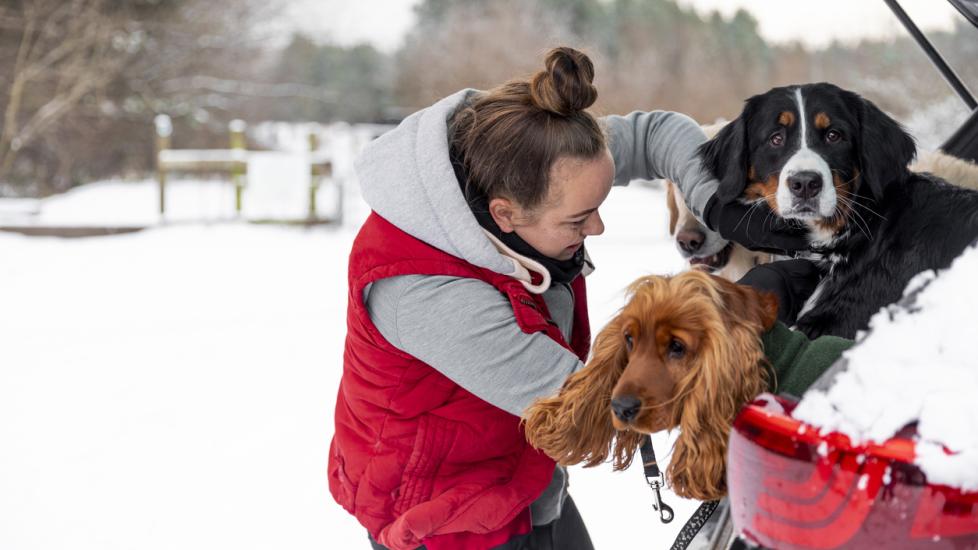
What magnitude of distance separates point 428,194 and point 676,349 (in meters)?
0.80

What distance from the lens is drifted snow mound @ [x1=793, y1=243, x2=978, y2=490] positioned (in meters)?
1.00

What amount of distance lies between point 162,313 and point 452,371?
7806mm

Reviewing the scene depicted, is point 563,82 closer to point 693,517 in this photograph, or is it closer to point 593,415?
point 593,415

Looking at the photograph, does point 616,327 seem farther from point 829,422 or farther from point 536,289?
point 536,289

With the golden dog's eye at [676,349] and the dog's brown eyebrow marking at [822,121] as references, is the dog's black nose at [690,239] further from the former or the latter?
the golden dog's eye at [676,349]

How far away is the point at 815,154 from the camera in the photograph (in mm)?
2160

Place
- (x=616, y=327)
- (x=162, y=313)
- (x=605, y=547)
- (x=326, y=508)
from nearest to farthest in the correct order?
(x=616, y=327)
(x=605, y=547)
(x=326, y=508)
(x=162, y=313)

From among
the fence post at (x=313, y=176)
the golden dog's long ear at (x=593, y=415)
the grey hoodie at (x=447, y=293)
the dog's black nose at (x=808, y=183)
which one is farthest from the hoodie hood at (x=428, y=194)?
the fence post at (x=313, y=176)

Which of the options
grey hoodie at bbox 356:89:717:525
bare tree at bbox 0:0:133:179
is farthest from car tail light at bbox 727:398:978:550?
bare tree at bbox 0:0:133:179

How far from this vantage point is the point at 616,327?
149 centimetres

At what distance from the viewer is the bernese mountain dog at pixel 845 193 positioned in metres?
1.92

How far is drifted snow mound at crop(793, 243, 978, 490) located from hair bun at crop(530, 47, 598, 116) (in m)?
1.09

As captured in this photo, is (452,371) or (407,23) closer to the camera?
(452,371)

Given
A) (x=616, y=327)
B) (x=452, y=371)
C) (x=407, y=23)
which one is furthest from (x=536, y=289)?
(x=407, y=23)
